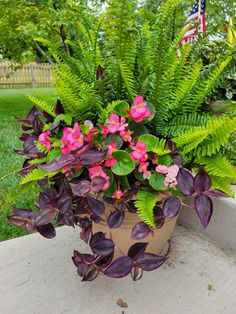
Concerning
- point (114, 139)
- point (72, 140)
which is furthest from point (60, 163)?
point (114, 139)

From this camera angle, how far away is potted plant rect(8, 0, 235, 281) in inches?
40.6

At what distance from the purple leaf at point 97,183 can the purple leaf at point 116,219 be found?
0.13m

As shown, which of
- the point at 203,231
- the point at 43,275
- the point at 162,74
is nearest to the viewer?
the point at 162,74

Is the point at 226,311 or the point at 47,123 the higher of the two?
the point at 47,123

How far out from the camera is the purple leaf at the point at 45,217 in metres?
1.08

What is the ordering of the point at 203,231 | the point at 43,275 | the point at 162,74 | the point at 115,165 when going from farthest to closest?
1. the point at 203,231
2. the point at 43,275
3. the point at 162,74
4. the point at 115,165

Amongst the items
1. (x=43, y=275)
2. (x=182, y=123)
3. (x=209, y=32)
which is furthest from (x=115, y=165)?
(x=209, y=32)

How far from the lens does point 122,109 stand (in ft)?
3.58

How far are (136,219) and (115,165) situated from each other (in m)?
0.25

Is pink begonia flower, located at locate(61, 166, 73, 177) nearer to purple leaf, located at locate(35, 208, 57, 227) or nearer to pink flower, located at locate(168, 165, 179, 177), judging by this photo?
purple leaf, located at locate(35, 208, 57, 227)

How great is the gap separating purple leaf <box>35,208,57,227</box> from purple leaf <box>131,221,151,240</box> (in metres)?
0.27

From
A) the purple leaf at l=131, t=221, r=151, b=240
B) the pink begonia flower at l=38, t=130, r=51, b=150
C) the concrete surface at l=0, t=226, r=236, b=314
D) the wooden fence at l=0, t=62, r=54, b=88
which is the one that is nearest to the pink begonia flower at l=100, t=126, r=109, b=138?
the pink begonia flower at l=38, t=130, r=51, b=150

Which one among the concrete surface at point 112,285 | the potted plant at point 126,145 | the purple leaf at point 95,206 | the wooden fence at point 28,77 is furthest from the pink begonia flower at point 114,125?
the wooden fence at point 28,77

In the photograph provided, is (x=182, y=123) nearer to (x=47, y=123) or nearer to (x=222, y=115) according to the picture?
(x=222, y=115)
